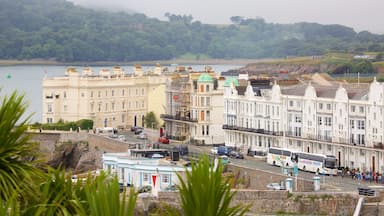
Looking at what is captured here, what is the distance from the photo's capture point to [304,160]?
38.7 metres

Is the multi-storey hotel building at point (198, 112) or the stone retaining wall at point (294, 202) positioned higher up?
the multi-storey hotel building at point (198, 112)

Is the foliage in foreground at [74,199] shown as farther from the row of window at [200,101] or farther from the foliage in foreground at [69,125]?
the foliage in foreground at [69,125]

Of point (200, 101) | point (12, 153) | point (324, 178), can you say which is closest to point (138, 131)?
point (200, 101)

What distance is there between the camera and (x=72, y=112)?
5978cm

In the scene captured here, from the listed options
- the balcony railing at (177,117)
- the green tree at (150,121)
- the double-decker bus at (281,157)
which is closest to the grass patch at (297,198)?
the double-decker bus at (281,157)

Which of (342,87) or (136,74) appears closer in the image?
(342,87)

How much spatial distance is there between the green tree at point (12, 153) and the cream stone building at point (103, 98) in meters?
48.1

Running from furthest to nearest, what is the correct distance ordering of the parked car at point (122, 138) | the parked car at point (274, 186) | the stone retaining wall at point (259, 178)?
the parked car at point (122, 138) → the stone retaining wall at point (259, 178) → the parked car at point (274, 186)

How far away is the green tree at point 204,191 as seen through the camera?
941 cm

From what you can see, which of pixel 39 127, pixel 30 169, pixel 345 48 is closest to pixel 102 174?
pixel 30 169

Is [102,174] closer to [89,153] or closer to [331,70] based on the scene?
[89,153]

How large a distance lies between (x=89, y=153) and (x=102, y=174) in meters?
42.0

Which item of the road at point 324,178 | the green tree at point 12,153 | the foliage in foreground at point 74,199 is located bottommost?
the road at point 324,178

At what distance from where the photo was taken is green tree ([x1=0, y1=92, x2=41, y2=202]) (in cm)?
1095
